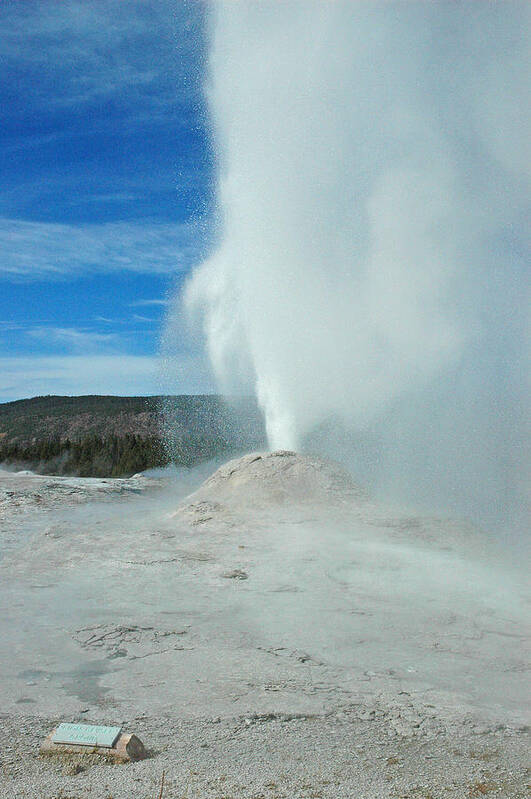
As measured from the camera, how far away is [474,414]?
26.1m

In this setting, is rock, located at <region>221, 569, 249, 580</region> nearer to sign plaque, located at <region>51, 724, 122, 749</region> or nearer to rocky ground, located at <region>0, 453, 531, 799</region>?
rocky ground, located at <region>0, 453, 531, 799</region>

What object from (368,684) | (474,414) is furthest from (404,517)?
(474,414)

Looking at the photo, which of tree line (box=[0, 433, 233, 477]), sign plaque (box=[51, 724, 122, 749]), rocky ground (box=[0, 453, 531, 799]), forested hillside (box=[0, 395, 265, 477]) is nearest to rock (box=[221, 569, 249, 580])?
rocky ground (box=[0, 453, 531, 799])

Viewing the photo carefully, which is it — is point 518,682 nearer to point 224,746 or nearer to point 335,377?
point 224,746

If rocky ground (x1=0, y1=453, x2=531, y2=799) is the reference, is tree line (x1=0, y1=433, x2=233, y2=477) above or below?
above

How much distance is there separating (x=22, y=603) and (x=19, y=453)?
49174mm

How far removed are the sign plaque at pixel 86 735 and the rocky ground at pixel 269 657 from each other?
0.13 m

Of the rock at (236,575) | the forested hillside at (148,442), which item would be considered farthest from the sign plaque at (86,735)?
the forested hillside at (148,442)

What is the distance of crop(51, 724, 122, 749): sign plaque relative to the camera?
14.7ft

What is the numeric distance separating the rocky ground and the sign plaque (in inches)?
5.1

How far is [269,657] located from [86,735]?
2.43m

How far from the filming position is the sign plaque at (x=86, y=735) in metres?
4.48

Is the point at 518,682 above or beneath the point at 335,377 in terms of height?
beneath

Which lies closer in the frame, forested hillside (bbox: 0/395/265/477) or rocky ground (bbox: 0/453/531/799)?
rocky ground (bbox: 0/453/531/799)
